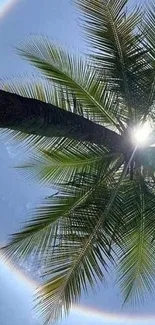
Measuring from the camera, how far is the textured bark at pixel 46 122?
7.75 meters

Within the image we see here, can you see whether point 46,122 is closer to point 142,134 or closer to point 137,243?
point 142,134

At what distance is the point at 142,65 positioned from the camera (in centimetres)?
1024

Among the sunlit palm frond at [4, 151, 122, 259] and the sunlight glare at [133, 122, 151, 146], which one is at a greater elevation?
the sunlight glare at [133, 122, 151, 146]

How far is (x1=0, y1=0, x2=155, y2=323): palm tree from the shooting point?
32.8ft

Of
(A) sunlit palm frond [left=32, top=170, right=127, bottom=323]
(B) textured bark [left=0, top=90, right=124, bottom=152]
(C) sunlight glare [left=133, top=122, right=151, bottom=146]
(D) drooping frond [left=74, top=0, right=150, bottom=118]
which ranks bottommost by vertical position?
(A) sunlit palm frond [left=32, top=170, right=127, bottom=323]

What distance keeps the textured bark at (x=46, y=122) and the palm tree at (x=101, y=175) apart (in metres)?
0.13

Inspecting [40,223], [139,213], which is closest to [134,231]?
[139,213]

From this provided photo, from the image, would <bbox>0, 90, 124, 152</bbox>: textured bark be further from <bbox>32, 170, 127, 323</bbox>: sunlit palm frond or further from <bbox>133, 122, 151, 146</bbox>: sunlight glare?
<bbox>32, 170, 127, 323</bbox>: sunlit palm frond

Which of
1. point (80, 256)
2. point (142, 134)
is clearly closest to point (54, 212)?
point (80, 256)

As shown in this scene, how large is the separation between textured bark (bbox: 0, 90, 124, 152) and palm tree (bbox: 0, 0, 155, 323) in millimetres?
135

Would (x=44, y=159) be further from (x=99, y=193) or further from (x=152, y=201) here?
(x=152, y=201)

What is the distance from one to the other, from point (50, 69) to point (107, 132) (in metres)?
1.86

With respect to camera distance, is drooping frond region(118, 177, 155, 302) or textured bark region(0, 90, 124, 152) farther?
drooping frond region(118, 177, 155, 302)

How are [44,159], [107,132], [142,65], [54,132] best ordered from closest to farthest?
1. [54,132]
2. [107,132]
3. [142,65]
4. [44,159]
